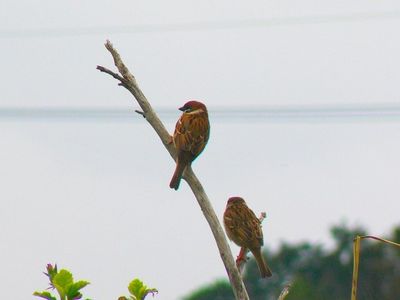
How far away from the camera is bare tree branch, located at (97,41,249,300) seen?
4.25m

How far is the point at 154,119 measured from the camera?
5203 mm

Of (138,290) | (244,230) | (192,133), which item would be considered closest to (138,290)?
(138,290)

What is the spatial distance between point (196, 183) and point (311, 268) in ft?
235

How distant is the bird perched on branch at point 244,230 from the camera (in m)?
10.5

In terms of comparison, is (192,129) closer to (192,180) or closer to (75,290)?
(192,180)

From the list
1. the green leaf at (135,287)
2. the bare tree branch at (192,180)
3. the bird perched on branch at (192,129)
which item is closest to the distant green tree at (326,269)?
the bird perched on branch at (192,129)

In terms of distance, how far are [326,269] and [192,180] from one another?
232 feet

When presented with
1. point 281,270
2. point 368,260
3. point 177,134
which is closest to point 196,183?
point 177,134

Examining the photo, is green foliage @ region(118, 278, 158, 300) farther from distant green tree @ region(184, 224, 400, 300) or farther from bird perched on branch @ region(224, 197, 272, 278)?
distant green tree @ region(184, 224, 400, 300)

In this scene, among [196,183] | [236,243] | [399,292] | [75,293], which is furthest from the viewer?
[399,292]

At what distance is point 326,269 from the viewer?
75062mm

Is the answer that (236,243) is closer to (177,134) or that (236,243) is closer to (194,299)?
(177,134)

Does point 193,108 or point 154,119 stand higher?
point 193,108

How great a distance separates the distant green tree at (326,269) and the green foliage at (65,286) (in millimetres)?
54687
